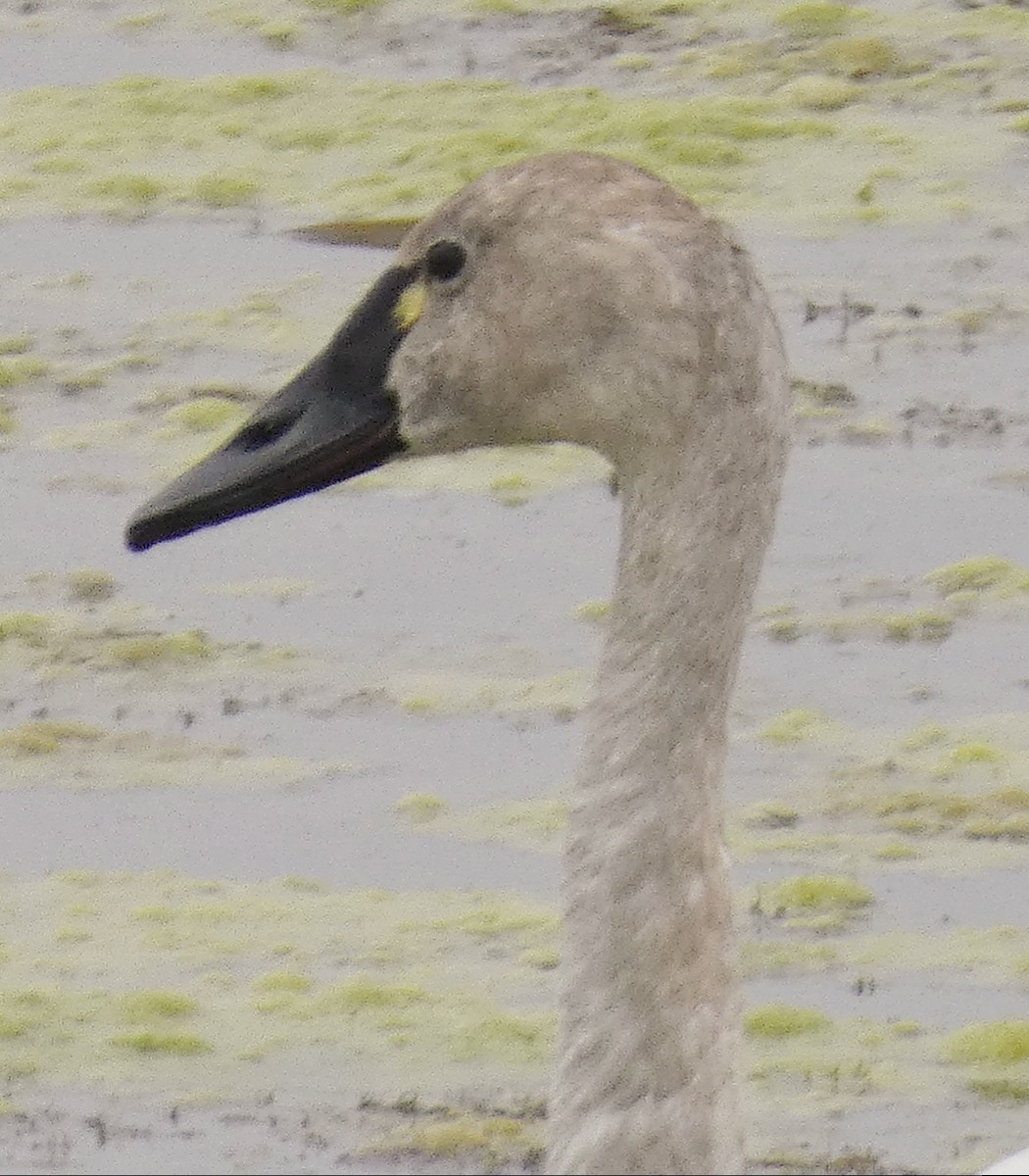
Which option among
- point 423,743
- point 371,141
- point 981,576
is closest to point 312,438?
point 423,743

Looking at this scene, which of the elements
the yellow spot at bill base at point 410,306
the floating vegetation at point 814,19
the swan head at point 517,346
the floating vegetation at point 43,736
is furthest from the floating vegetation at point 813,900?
the floating vegetation at point 814,19

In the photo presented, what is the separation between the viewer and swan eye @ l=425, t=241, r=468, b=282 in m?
3.22

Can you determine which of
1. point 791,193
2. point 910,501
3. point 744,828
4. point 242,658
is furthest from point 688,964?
point 791,193

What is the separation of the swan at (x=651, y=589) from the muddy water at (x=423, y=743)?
1.40 meters

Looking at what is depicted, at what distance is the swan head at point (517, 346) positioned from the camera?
2975mm

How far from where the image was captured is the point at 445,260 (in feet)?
10.6

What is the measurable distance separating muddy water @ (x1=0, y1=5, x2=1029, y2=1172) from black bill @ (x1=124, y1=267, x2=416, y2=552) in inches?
49.7

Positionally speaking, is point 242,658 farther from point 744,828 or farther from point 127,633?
point 744,828

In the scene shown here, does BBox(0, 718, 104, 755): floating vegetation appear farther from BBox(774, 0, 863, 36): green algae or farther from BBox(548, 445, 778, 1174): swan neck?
BBox(774, 0, 863, 36): green algae

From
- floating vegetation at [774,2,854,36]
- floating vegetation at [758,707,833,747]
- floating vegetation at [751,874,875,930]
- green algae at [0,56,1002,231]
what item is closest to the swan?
floating vegetation at [751,874,875,930]

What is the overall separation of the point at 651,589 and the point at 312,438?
44 centimetres

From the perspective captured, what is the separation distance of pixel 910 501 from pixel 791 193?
5.83 ft

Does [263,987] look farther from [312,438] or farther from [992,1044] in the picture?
[312,438]

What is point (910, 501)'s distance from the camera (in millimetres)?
6207
